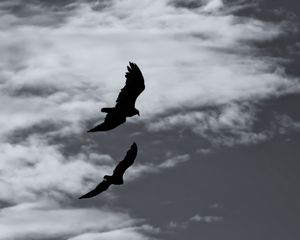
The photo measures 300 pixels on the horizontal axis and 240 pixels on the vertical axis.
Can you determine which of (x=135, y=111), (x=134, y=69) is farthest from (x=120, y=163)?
(x=134, y=69)

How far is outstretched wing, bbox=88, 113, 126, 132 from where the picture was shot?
16908mm

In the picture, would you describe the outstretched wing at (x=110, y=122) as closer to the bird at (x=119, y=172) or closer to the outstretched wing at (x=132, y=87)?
the outstretched wing at (x=132, y=87)

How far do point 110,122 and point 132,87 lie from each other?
177cm

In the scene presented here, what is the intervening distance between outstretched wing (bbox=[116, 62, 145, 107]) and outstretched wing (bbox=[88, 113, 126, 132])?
2.02 feet

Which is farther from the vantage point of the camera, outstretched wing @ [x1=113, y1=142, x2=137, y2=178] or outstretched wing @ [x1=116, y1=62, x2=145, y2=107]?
outstretched wing @ [x1=113, y1=142, x2=137, y2=178]

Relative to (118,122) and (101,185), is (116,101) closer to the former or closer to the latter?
(118,122)

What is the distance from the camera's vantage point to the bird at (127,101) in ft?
56.7

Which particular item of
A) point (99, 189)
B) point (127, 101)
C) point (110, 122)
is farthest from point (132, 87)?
point (99, 189)

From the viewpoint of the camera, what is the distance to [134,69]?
57.1 feet

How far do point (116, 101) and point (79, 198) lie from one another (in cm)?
464

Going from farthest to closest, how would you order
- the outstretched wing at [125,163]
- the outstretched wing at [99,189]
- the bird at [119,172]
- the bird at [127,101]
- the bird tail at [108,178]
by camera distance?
the outstretched wing at [125,163] < the bird tail at [108,178] < the bird at [119,172] < the bird at [127,101] < the outstretched wing at [99,189]

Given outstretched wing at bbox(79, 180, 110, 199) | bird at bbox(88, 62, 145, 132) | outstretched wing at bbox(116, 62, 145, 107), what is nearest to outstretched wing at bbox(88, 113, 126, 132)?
bird at bbox(88, 62, 145, 132)

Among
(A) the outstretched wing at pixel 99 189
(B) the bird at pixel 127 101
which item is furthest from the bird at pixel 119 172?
(B) the bird at pixel 127 101

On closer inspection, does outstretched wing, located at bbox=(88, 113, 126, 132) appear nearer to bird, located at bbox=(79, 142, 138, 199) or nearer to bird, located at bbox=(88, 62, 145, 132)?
bird, located at bbox=(88, 62, 145, 132)
